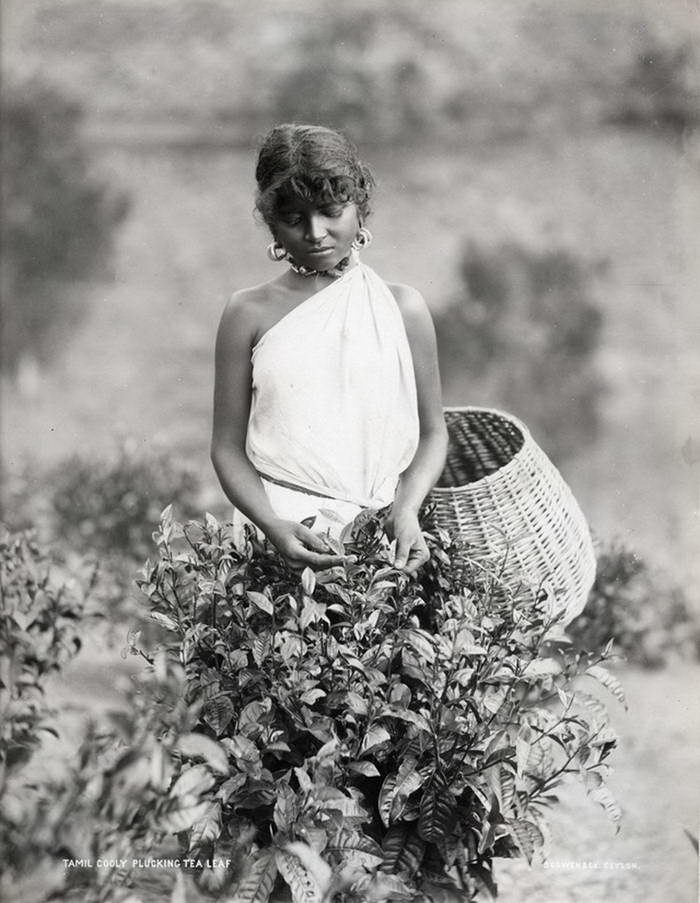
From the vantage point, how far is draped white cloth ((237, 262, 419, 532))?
83.2 inches

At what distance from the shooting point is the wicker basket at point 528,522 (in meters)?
2.25

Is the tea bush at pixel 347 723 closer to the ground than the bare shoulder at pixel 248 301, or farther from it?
closer to the ground

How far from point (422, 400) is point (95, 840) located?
1.30m

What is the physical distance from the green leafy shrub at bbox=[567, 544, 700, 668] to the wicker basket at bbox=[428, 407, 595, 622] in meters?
0.28

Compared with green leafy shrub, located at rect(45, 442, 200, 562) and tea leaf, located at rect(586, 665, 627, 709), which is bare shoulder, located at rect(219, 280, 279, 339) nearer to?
green leafy shrub, located at rect(45, 442, 200, 562)

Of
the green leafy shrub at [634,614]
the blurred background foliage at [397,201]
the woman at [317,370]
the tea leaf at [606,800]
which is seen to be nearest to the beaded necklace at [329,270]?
the woman at [317,370]

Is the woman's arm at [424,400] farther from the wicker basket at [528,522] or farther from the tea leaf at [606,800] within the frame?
the tea leaf at [606,800]

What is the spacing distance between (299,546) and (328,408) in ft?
1.12

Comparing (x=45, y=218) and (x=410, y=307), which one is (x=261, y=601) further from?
(x=45, y=218)

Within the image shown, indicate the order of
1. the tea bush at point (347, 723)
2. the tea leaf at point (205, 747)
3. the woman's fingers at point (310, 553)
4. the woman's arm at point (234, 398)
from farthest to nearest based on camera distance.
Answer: the woman's arm at point (234, 398) → the woman's fingers at point (310, 553) → the tea bush at point (347, 723) → the tea leaf at point (205, 747)

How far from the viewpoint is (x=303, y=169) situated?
2029mm

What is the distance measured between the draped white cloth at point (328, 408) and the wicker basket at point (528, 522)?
229 mm

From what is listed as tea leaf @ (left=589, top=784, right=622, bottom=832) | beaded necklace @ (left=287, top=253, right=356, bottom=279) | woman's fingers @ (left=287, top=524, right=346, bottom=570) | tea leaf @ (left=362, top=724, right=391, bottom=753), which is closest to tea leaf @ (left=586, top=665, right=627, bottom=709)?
tea leaf @ (left=589, top=784, right=622, bottom=832)

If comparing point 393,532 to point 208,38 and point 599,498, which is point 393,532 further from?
point 208,38
